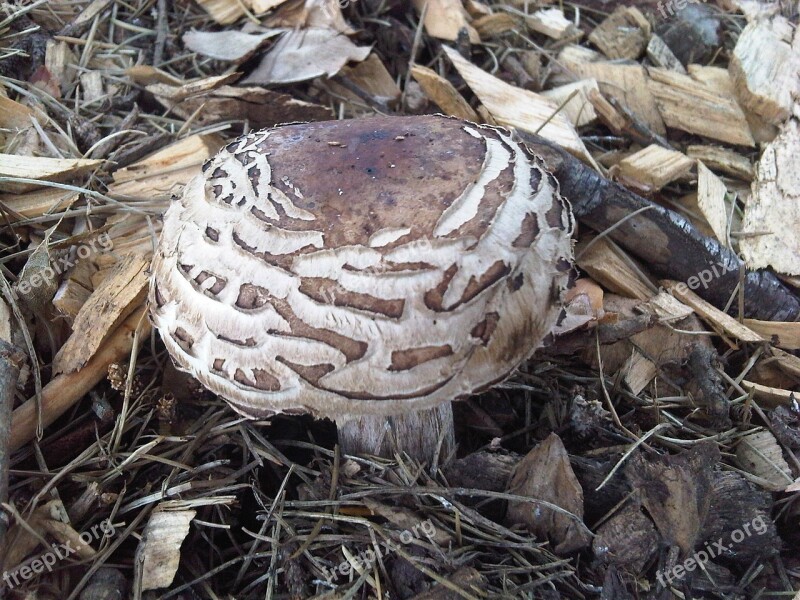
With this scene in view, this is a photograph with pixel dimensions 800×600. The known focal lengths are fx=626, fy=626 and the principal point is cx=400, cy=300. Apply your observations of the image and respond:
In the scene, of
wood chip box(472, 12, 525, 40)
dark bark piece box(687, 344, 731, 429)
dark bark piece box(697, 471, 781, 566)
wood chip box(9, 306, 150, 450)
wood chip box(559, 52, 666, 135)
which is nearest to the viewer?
dark bark piece box(697, 471, 781, 566)

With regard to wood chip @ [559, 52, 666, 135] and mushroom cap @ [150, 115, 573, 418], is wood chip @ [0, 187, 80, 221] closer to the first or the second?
mushroom cap @ [150, 115, 573, 418]

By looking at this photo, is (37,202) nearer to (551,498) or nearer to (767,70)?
(551,498)

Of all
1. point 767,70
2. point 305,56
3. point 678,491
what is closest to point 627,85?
point 767,70

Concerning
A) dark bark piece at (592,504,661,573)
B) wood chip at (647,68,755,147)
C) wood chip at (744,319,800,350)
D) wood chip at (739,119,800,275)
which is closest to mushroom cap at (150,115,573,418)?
dark bark piece at (592,504,661,573)

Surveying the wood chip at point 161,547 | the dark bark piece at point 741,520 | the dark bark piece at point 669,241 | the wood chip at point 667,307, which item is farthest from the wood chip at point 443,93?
the wood chip at point 161,547

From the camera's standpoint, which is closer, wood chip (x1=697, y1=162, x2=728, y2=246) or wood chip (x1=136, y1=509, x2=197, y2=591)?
wood chip (x1=136, y1=509, x2=197, y2=591)
